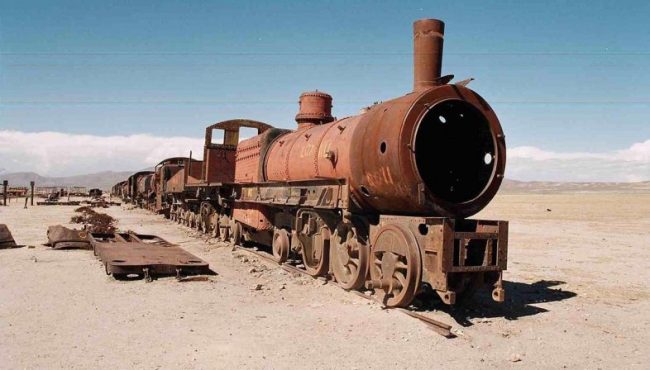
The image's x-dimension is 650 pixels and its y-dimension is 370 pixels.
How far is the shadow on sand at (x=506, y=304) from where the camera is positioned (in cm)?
742

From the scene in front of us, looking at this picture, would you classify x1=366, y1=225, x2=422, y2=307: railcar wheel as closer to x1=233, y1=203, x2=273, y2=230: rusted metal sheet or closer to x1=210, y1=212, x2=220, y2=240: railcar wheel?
x1=233, y1=203, x2=273, y2=230: rusted metal sheet

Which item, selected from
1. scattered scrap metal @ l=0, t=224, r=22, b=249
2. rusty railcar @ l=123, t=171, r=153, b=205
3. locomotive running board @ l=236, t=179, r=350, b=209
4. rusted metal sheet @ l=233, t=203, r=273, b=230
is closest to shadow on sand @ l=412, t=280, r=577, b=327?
locomotive running board @ l=236, t=179, r=350, b=209

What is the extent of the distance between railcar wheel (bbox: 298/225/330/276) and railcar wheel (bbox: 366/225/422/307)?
182 centimetres

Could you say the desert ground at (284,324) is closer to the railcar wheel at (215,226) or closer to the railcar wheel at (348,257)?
the railcar wheel at (348,257)

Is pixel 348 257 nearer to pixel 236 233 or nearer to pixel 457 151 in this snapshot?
pixel 457 151

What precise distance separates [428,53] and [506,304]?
14.2 feet

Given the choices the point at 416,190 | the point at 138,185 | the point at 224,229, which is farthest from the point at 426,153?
the point at 138,185

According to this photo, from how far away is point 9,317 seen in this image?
21.4ft

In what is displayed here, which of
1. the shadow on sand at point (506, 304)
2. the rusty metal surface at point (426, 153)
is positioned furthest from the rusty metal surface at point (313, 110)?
the shadow on sand at point (506, 304)

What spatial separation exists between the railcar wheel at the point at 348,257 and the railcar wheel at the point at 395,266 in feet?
1.27

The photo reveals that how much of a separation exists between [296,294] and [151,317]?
2.60 m

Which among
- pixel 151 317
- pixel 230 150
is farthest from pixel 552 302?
pixel 230 150

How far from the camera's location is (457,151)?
792cm

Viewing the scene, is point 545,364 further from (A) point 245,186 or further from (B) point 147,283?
(A) point 245,186
